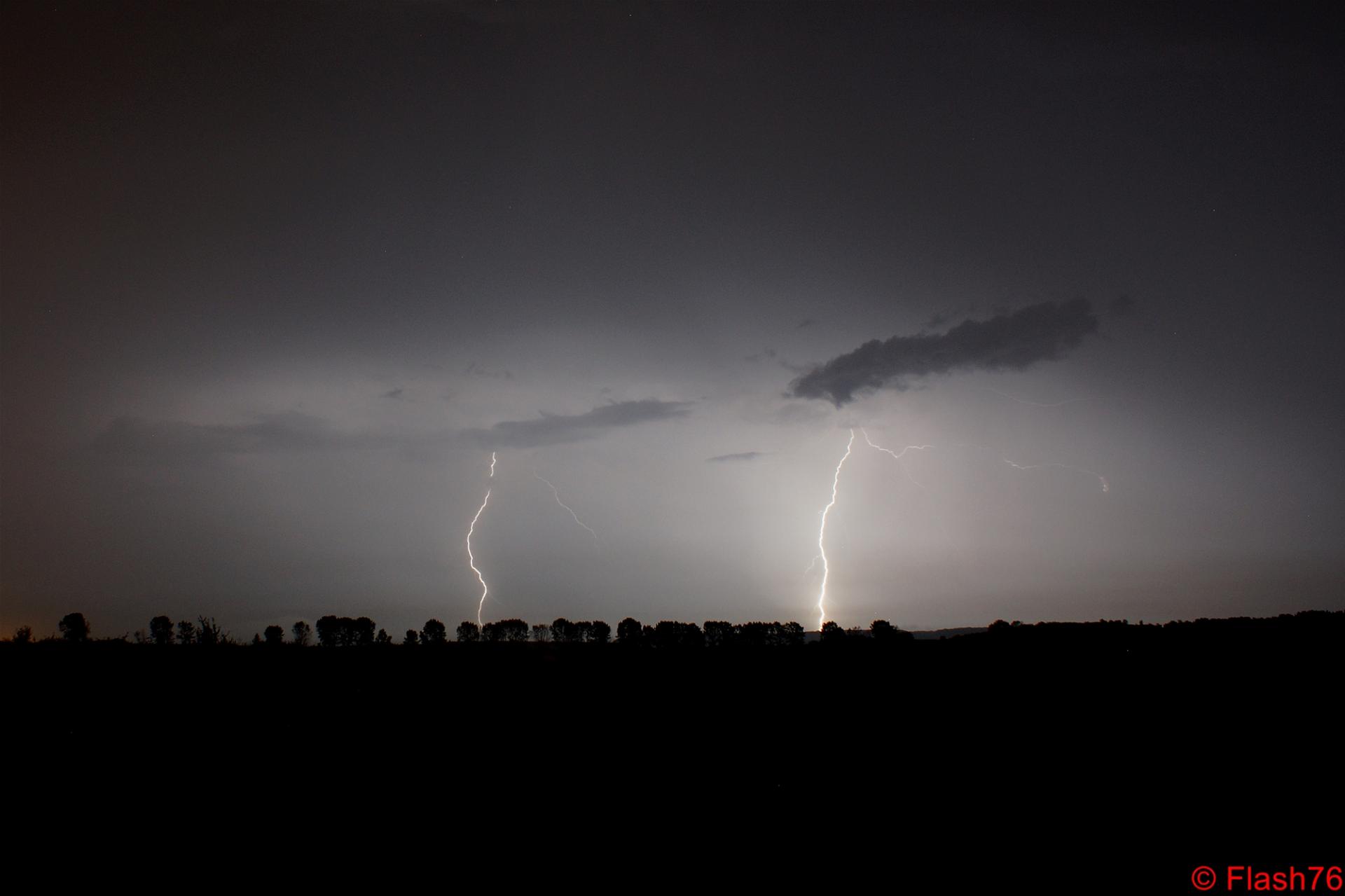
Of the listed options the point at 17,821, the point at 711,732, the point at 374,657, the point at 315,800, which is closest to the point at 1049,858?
the point at 711,732

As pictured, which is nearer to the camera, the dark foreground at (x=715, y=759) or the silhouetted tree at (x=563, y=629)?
the dark foreground at (x=715, y=759)

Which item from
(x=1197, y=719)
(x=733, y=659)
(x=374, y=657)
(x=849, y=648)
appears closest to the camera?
(x=1197, y=719)

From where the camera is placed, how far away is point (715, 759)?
41.5 feet

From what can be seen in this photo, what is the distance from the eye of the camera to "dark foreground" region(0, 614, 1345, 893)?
30.3ft

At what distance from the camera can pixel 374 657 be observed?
58.0 feet

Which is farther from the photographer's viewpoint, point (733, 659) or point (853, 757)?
point (733, 659)

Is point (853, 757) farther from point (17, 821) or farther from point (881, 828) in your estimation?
point (17, 821)

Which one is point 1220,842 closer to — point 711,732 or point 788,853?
point 788,853

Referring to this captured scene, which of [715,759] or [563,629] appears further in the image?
[563,629]

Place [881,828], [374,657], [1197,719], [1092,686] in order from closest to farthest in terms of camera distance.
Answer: [881,828]
[1197,719]
[1092,686]
[374,657]

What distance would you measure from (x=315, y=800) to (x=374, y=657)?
8014mm

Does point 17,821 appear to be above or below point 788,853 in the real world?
above

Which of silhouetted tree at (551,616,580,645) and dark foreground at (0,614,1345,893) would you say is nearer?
dark foreground at (0,614,1345,893)

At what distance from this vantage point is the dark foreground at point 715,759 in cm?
924
